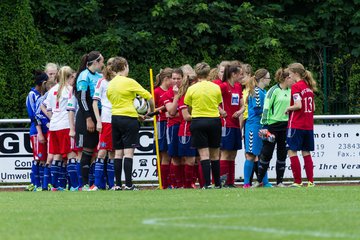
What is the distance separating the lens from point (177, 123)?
19000mm

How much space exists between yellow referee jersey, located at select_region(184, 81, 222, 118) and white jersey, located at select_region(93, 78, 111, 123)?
1.41m

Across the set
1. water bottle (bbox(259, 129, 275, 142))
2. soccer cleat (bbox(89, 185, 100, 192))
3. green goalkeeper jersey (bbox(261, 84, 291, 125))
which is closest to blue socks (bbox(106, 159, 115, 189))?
soccer cleat (bbox(89, 185, 100, 192))

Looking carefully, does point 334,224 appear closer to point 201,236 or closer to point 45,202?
point 201,236

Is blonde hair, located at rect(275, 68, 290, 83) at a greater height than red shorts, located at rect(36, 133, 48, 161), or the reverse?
blonde hair, located at rect(275, 68, 290, 83)

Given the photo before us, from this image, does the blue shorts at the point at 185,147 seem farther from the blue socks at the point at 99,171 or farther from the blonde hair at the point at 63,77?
the blonde hair at the point at 63,77

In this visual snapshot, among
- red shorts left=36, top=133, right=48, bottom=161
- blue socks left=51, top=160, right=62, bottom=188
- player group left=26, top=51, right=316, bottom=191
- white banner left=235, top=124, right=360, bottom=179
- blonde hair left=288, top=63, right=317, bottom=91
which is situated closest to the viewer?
player group left=26, top=51, right=316, bottom=191

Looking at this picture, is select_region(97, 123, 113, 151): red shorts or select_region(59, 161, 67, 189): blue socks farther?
select_region(59, 161, 67, 189): blue socks

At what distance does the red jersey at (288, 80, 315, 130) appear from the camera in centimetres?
1819

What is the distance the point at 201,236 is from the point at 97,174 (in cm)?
946

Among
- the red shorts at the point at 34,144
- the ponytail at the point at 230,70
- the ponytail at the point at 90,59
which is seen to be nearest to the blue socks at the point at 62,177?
the red shorts at the point at 34,144

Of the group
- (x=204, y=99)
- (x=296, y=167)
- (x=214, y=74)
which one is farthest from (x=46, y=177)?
(x=296, y=167)

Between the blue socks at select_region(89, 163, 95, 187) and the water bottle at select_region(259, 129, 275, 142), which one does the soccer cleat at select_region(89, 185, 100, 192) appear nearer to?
the blue socks at select_region(89, 163, 95, 187)

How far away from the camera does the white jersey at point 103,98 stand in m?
17.9

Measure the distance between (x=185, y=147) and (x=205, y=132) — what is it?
1447 millimetres
